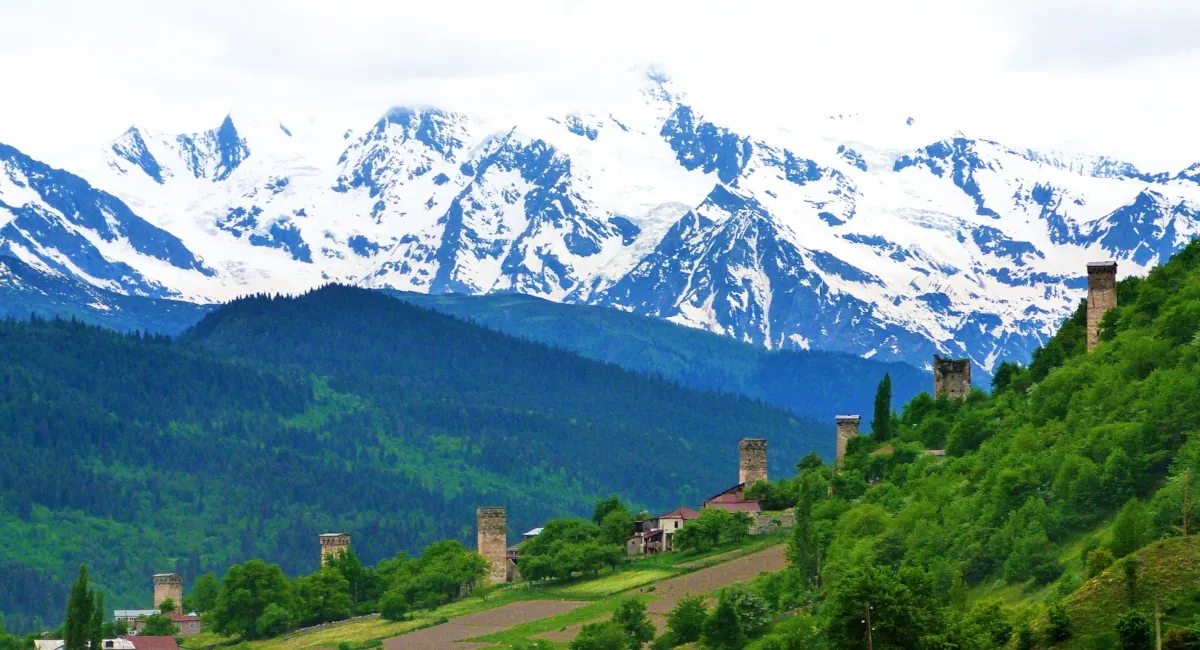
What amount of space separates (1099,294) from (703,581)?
36.6m

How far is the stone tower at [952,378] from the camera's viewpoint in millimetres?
190500

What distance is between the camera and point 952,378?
629 ft

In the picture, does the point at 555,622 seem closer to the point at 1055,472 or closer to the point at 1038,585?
the point at 1055,472

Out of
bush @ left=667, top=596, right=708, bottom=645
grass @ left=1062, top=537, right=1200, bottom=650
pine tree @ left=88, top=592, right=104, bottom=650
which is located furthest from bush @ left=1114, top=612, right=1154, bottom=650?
pine tree @ left=88, top=592, right=104, bottom=650

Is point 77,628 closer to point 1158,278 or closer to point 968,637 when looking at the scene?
point 1158,278

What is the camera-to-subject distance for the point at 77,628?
19275 cm

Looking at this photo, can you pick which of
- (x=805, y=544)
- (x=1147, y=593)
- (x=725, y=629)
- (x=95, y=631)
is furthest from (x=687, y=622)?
(x=95, y=631)

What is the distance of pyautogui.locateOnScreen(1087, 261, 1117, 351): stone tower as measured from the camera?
164 metres

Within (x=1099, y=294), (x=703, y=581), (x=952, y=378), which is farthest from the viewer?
(x=952, y=378)

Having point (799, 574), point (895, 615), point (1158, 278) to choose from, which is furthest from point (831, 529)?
point (895, 615)

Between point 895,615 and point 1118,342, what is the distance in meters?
48.4

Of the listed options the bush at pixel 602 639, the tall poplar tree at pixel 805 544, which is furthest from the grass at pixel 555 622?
the tall poplar tree at pixel 805 544

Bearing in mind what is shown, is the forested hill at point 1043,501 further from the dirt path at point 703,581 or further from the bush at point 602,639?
the bush at point 602,639

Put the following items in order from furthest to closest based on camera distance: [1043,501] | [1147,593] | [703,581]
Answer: [703,581] → [1043,501] → [1147,593]
